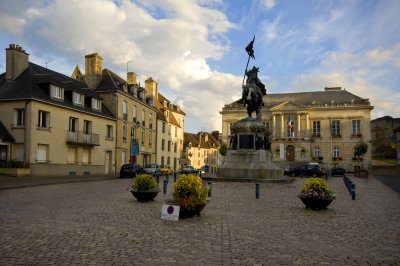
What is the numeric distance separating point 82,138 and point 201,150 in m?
49.7

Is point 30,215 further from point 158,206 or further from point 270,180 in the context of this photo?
point 270,180

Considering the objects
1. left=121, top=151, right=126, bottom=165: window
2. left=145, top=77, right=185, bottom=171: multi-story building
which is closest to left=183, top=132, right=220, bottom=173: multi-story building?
left=145, top=77, right=185, bottom=171: multi-story building

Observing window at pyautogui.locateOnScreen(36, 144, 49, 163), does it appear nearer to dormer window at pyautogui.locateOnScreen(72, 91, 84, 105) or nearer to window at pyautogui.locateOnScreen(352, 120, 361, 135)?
dormer window at pyautogui.locateOnScreen(72, 91, 84, 105)

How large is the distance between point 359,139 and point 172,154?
2924cm

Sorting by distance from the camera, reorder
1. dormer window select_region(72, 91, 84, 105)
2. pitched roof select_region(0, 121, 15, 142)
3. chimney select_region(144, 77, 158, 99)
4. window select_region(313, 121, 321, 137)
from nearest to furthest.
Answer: pitched roof select_region(0, 121, 15, 142), dormer window select_region(72, 91, 84, 105), chimney select_region(144, 77, 158, 99), window select_region(313, 121, 321, 137)

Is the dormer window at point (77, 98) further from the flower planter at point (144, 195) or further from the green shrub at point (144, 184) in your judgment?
the flower planter at point (144, 195)

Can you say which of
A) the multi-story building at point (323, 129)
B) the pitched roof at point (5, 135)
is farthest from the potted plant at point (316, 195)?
the multi-story building at point (323, 129)

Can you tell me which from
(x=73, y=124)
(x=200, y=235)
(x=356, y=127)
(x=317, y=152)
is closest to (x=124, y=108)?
(x=73, y=124)

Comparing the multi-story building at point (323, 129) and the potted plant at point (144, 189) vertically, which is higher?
the multi-story building at point (323, 129)

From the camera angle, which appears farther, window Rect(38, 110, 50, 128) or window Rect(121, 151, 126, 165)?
window Rect(121, 151, 126, 165)

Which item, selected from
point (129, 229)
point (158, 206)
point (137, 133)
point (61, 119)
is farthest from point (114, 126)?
point (129, 229)

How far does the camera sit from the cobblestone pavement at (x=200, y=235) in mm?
6133

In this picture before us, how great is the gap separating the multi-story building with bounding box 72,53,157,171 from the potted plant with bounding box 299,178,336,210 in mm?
27066

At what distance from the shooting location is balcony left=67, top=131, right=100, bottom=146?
106 feet
